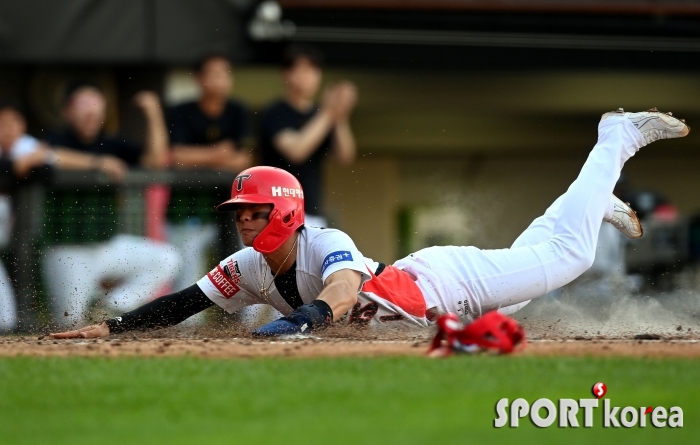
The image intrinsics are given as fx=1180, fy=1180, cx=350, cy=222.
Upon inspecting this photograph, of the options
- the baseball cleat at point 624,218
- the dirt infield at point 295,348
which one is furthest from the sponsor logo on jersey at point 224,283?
the baseball cleat at point 624,218

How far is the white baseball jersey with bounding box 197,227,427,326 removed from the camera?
6.96m

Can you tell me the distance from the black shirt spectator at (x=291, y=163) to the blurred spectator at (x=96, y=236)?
1.01m

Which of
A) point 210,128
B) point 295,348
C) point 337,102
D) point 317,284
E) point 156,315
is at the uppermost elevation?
point 337,102

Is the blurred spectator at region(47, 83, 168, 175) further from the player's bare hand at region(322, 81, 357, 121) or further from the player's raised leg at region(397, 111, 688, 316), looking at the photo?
the player's raised leg at region(397, 111, 688, 316)

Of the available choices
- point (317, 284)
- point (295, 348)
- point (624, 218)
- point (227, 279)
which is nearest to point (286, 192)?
point (317, 284)

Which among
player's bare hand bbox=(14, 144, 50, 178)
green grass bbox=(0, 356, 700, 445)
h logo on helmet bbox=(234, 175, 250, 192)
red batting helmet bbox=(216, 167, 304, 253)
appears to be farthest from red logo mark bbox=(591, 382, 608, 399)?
player's bare hand bbox=(14, 144, 50, 178)

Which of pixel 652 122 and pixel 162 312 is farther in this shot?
pixel 652 122

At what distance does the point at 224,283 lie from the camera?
736cm

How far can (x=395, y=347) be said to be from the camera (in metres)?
6.34

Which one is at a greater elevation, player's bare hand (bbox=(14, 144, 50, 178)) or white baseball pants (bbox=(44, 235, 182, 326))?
player's bare hand (bbox=(14, 144, 50, 178))

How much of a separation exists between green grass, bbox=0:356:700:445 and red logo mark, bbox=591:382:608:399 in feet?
0.11

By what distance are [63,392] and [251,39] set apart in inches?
317

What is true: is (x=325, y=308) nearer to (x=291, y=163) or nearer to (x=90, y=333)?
(x=90, y=333)

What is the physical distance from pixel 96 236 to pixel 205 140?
51.1 inches
